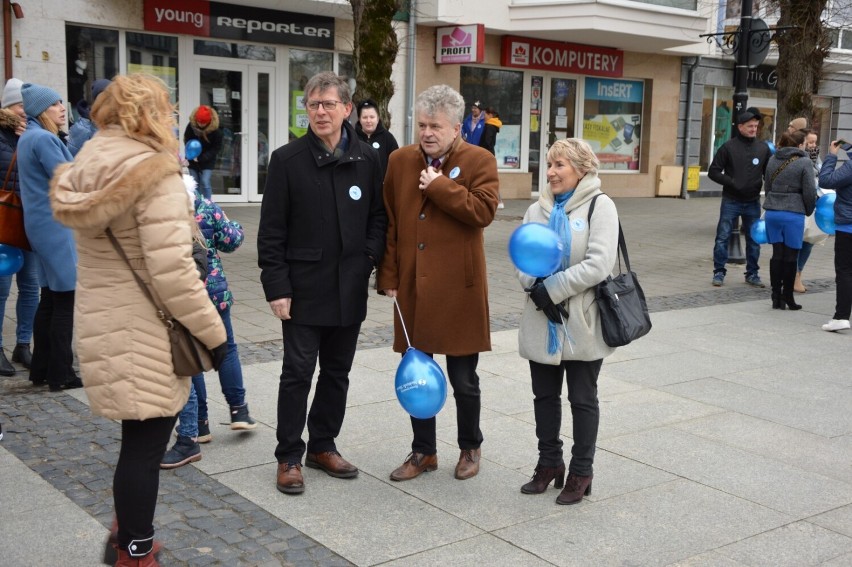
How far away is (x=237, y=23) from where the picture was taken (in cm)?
1725

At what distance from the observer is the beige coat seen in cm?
329

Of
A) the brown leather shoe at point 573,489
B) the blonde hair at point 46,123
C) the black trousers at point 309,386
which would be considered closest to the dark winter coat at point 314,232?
the black trousers at point 309,386

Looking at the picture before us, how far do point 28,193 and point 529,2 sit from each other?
1574 centimetres

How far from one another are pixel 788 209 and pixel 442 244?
620cm

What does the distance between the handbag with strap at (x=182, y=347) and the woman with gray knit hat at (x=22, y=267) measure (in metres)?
3.55

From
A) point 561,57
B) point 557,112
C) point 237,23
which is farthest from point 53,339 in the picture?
point 557,112

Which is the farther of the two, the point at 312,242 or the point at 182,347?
the point at 312,242

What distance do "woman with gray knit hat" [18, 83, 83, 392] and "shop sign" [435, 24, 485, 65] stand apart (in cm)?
1391

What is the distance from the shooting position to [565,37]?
21594 millimetres

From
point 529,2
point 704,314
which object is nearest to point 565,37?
point 529,2

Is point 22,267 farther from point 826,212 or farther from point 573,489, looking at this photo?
point 826,212

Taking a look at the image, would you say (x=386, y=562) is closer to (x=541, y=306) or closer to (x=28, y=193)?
(x=541, y=306)

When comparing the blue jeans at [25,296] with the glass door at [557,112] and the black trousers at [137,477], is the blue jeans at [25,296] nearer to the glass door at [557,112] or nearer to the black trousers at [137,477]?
the black trousers at [137,477]

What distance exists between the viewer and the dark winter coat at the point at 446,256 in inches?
183
